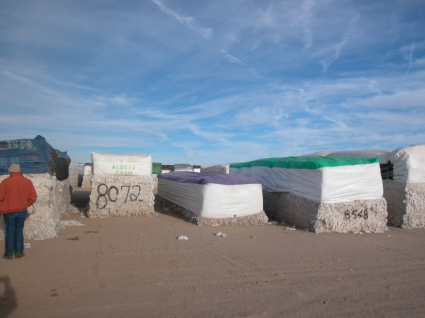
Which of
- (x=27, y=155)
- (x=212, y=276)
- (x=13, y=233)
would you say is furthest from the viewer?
(x=27, y=155)

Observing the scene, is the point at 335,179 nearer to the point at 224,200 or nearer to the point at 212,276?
the point at 224,200

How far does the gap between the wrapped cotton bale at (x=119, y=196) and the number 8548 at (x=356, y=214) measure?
253 inches

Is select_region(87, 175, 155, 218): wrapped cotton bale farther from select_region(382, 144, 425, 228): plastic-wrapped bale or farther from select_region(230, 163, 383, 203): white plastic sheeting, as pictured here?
select_region(382, 144, 425, 228): plastic-wrapped bale

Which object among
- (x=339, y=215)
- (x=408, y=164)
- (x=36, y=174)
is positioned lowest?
(x=339, y=215)

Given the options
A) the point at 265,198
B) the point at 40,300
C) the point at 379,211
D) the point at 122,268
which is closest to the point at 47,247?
the point at 122,268

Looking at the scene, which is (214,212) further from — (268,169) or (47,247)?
(47,247)

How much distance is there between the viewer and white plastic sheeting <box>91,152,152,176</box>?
10898mm

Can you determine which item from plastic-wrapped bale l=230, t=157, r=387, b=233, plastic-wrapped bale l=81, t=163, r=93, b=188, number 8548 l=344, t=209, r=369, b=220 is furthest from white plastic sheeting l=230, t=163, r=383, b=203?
plastic-wrapped bale l=81, t=163, r=93, b=188

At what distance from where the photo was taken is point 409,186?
10570 millimetres

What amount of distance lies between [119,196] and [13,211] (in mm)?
4726

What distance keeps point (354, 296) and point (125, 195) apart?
26.3 feet

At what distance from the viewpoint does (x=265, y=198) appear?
40.8 ft

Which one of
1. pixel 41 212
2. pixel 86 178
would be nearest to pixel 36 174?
pixel 41 212

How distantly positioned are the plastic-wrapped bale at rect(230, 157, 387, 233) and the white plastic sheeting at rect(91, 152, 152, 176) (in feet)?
16.7
